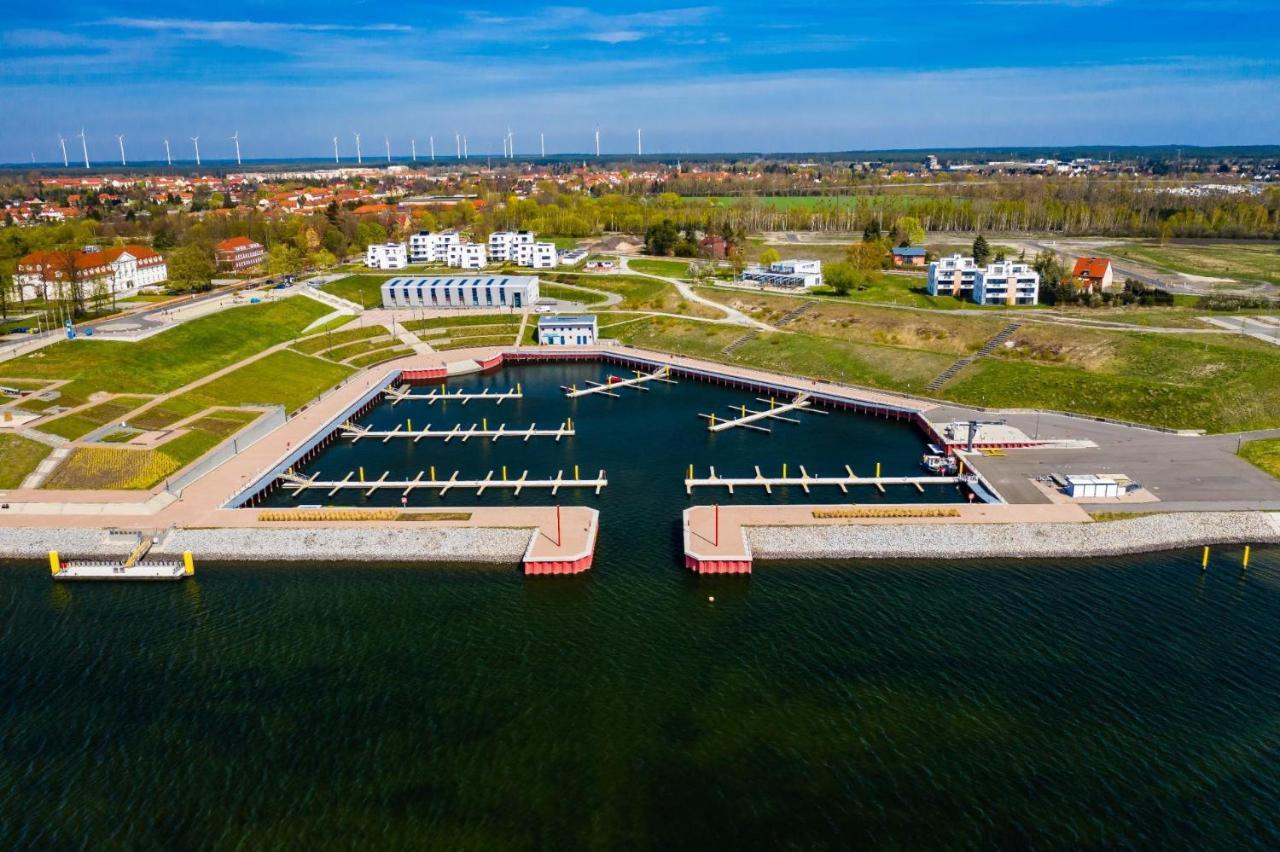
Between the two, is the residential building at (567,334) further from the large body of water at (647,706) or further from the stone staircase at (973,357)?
the large body of water at (647,706)

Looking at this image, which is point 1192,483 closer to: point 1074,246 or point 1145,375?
point 1145,375

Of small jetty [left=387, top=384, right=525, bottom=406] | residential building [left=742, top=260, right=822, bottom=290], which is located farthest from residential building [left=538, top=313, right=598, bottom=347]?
residential building [left=742, top=260, right=822, bottom=290]

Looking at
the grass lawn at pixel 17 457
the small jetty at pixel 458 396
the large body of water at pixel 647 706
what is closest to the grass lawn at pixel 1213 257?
the large body of water at pixel 647 706

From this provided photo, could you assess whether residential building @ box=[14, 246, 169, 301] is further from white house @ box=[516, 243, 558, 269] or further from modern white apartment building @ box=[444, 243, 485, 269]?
white house @ box=[516, 243, 558, 269]

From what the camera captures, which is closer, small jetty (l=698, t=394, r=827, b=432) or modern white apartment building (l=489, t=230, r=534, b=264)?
small jetty (l=698, t=394, r=827, b=432)

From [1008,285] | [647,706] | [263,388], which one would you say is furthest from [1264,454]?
[263,388]

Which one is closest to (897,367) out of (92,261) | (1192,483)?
(1192,483)
